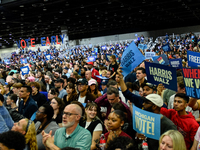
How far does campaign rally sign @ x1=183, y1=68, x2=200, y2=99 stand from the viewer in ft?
10.6

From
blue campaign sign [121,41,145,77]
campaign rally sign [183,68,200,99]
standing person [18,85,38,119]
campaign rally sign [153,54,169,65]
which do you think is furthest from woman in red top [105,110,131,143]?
campaign rally sign [153,54,169,65]

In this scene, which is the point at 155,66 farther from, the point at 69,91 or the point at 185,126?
the point at 69,91

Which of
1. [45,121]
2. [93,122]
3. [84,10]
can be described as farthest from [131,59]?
[84,10]

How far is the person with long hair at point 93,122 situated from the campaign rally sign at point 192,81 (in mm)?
1411

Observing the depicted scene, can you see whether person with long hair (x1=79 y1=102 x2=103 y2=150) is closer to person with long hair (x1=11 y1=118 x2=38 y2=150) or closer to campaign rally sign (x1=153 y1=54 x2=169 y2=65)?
person with long hair (x1=11 y1=118 x2=38 y2=150)

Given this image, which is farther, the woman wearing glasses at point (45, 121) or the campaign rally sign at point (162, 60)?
the campaign rally sign at point (162, 60)

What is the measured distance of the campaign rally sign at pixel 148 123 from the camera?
8.51ft

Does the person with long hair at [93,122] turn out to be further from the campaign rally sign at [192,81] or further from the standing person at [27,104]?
the campaign rally sign at [192,81]

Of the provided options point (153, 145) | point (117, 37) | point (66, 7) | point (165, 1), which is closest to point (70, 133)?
point (153, 145)

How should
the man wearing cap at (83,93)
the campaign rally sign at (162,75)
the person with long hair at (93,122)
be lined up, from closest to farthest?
the person with long hair at (93,122) → the campaign rally sign at (162,75) → the man wearing cap at (83,93)

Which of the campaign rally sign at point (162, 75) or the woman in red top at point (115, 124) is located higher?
the campaign rally sign at point (162, 75)

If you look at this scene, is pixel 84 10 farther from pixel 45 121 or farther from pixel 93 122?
pixel 93 122

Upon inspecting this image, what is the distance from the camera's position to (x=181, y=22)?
37.0 metres

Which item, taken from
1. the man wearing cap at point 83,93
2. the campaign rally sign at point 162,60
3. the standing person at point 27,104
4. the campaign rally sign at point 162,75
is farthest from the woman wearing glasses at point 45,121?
the campaign rally sign at point 162,60
